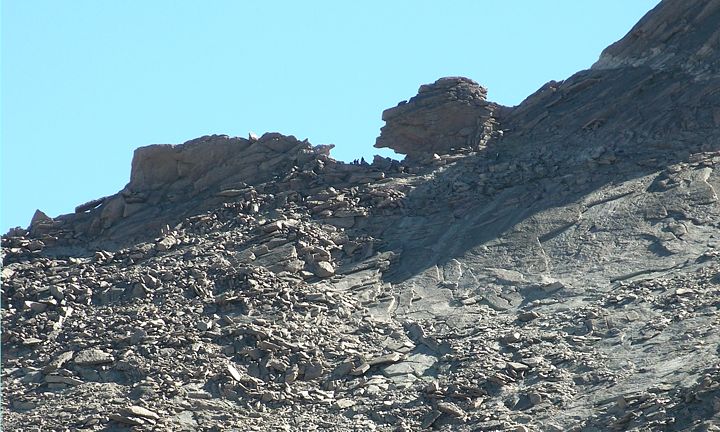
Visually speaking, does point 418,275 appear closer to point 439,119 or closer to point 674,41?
point 439,119

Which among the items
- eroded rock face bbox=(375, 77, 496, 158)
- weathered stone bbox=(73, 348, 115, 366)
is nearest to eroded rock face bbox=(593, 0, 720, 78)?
eroded rock face bbox=(375, 77, 496, 158)

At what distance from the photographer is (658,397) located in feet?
81.8

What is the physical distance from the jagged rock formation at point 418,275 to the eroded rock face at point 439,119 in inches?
2.5

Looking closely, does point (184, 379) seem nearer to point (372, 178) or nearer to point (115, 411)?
point (115, 411)

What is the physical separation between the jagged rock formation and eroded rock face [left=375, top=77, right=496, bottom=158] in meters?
0.06

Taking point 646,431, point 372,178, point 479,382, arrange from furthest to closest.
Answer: point 372,178 < point 479,382 < point 646,431

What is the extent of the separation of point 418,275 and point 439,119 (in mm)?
6408

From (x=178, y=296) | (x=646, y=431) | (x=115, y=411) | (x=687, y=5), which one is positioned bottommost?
(x=646, y=431)

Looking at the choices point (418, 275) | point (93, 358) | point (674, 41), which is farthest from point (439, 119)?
point (93, 358)

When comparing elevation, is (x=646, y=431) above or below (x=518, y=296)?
below

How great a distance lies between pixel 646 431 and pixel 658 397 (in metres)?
1.10

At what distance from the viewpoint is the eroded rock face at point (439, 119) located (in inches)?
1474

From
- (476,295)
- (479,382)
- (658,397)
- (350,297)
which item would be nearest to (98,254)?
(350,297)

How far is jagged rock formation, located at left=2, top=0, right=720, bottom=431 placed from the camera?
27266mm
